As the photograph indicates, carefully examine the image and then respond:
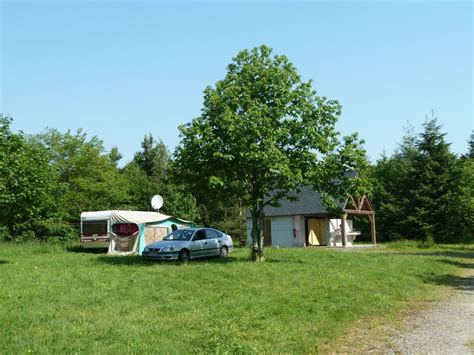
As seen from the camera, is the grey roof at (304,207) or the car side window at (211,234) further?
the grey roof at (304,207)

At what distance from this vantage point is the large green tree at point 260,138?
18.8 m

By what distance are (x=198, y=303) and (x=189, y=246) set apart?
10.0 meters

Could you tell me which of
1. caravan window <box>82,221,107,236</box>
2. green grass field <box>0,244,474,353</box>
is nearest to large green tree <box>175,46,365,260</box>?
green grass field <box>0,244,474,353</box>

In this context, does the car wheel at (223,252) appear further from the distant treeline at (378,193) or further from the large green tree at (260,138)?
the distant treeline at (378,193)

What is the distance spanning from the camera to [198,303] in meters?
10.9

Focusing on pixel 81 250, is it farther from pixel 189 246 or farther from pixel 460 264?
pixel 460 264

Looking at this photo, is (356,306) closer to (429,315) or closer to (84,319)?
(429,315)

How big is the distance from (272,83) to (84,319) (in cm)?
1293

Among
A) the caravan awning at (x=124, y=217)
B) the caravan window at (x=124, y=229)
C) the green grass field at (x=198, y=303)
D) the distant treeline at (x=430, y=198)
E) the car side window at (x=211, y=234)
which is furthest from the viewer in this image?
the distant treeline at (x=430, y=198)

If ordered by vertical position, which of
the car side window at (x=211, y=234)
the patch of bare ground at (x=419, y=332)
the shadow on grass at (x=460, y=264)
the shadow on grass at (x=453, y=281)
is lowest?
the patch of bare ground at (x=419, y=332)

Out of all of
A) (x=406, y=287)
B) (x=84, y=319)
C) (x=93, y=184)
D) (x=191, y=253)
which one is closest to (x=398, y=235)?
(x=93, y=184)

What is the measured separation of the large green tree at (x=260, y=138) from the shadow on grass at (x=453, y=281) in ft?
15.8

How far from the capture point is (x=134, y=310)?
1006cm

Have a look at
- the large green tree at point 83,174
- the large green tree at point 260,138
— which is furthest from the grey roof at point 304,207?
the large green tree at point 260,138
